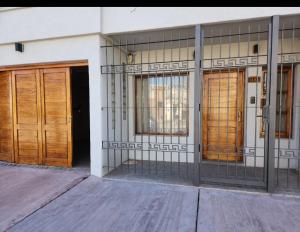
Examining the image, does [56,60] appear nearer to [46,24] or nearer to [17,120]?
[46,24]

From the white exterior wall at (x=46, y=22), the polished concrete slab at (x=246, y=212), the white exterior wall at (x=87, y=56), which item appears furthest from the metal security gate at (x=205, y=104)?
the white exterior wall at (x=46, y=22)

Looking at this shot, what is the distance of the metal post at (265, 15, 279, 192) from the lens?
2854mm

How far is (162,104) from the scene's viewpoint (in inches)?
185

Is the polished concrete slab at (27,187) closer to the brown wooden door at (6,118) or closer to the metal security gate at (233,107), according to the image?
the brown wooden door at (6,118)

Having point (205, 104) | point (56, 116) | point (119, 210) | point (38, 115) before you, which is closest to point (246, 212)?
point (119, 210)

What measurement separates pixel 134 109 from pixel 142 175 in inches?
66.2

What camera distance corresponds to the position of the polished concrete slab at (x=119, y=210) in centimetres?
222

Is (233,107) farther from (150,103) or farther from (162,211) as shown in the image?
(162,211)

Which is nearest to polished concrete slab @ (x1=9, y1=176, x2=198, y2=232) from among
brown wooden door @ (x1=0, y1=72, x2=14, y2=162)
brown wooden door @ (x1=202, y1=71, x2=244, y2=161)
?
brown wooden door @ (x1=202, y1=71, x2=244, y2=161)

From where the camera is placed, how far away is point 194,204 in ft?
8.80

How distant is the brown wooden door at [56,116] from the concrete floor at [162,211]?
44.5 inches

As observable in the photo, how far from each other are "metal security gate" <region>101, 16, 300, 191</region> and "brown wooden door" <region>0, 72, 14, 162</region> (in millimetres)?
2289

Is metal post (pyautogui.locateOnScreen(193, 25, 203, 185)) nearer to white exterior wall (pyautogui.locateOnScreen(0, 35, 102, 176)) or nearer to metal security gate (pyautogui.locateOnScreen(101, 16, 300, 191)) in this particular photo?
metal security gate (pyautogui.locateOnScreen(101, 16, 300, 191))

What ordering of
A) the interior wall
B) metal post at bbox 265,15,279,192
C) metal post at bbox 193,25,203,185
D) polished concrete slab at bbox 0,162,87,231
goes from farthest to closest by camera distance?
the interior wall < metal post at bbox 193,25,203,185 < metal post at bbox 265,15,279,192 < polished concrete slab at bbox 0,162,87,231
